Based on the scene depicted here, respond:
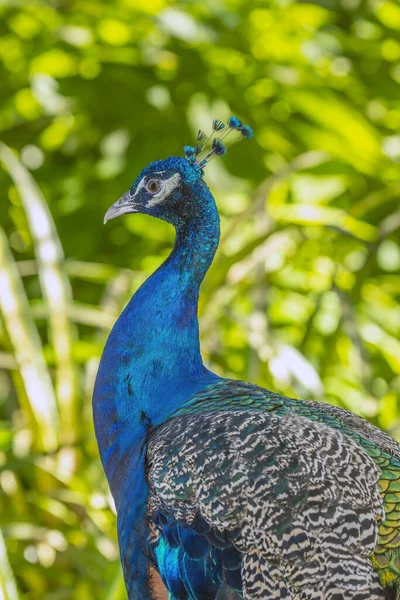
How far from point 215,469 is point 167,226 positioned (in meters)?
1.62

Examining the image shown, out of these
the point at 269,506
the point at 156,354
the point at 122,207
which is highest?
the point at 122,207

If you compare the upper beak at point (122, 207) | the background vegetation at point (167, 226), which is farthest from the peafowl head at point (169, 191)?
the background vegetation at point (167, 226)

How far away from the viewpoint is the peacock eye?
1376 mm

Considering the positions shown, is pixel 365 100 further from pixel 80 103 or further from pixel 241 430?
pixel 241 430

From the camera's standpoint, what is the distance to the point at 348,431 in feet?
3.90

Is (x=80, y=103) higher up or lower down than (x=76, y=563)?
higher up

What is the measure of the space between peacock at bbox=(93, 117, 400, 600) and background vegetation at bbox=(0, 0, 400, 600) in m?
0.60

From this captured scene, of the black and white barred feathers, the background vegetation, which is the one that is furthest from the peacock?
the background vegetation

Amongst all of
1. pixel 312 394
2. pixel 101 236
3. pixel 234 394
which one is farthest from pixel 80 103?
pixel 234 394

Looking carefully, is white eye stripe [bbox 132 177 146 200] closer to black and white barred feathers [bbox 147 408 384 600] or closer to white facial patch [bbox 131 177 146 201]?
white facial patch [bbox 131 177 146 201]

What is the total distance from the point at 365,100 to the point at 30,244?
42.5 inches

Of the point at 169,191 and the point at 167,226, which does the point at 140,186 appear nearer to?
the point at 169,191

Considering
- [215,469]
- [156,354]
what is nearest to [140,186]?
[156,354]

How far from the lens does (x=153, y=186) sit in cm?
138
